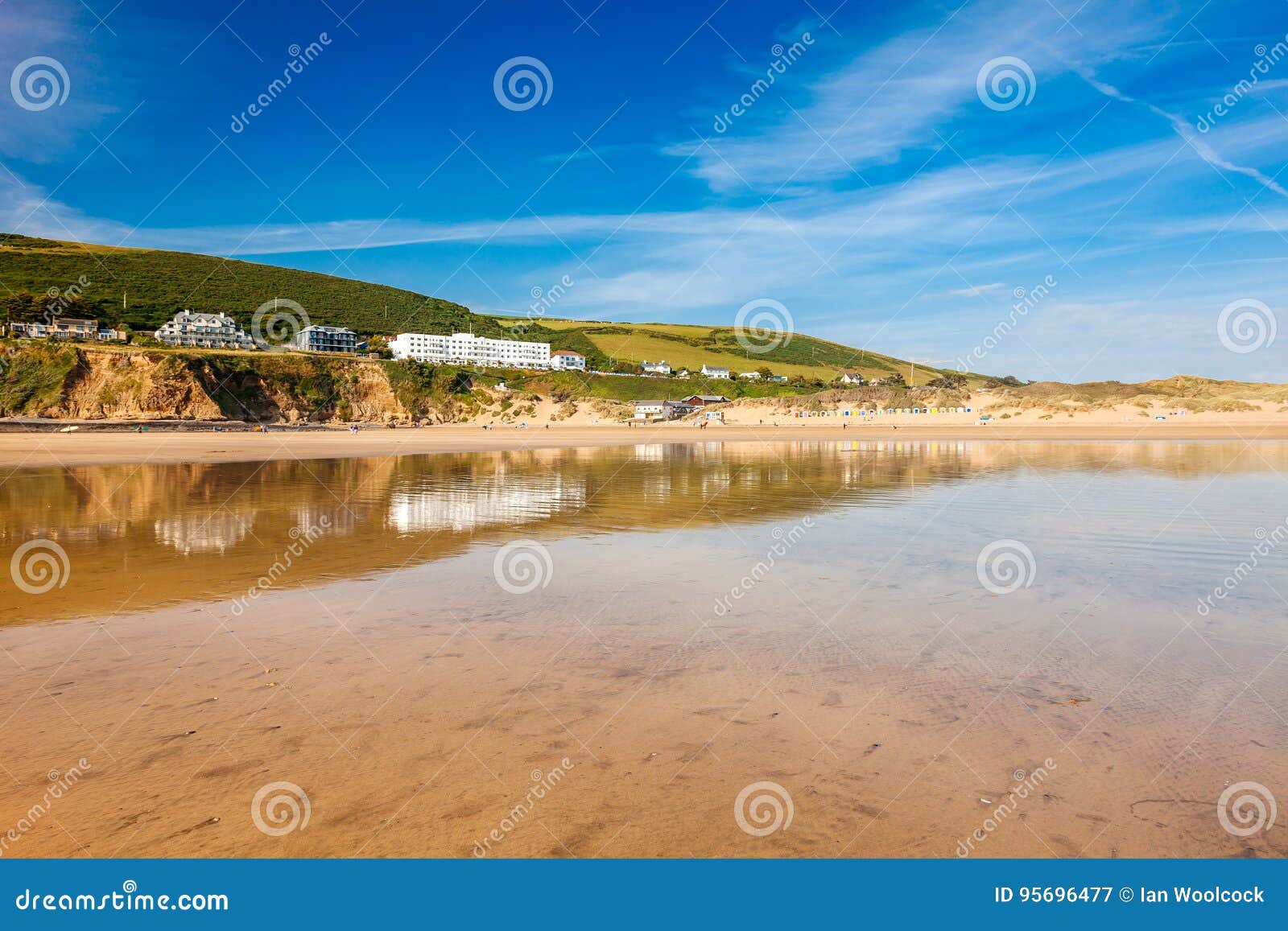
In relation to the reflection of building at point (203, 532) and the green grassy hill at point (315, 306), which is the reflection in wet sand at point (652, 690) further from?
the green grassy hill at point (315, 306)

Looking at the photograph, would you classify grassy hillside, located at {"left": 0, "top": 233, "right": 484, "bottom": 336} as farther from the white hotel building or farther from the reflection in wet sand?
the reflection in wet sand

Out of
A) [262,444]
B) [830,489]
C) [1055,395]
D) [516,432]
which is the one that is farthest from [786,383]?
[830,489]

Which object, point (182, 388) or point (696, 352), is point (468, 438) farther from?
point (696, 352)

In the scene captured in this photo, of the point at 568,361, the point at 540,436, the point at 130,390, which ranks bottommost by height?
the point at 540,436

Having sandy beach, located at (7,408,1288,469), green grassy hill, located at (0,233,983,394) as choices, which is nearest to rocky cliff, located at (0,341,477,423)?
sandy beach, located at (7,408,1288,469)

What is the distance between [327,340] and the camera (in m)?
128

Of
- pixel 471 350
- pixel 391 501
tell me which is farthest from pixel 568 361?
pixel 391 501

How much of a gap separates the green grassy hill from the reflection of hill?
82064mm

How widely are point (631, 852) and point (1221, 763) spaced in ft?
13.3

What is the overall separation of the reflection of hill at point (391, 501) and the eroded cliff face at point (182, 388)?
45043 mm

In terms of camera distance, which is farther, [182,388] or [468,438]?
[182,388]

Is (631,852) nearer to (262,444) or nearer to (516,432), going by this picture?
(262,444)

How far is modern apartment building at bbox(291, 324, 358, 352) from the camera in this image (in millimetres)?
123188

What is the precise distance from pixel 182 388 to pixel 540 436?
119ft
